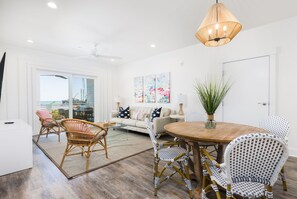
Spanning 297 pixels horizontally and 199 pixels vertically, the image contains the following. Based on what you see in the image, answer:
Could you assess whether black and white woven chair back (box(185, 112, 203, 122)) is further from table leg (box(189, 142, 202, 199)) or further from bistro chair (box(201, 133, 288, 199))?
bistro chair (box(201, 133, 288, 199))

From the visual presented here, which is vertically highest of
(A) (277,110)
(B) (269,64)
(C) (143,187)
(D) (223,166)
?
(B) (269,64)

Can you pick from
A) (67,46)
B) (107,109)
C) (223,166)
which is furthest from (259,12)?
(107,109)

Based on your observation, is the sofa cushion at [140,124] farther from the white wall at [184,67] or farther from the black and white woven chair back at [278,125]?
the black and white woven chair back at [278,125]

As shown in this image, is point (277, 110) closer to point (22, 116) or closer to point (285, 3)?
point (285, 3)

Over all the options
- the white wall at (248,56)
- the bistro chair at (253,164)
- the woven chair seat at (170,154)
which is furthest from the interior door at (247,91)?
the bistro chair at (253,164)

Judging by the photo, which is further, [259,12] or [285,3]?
[259,12]

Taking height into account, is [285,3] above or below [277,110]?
above

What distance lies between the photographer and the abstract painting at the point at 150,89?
519 cm

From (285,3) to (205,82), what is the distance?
2.04 meters

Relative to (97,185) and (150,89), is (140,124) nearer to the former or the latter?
(150,89)

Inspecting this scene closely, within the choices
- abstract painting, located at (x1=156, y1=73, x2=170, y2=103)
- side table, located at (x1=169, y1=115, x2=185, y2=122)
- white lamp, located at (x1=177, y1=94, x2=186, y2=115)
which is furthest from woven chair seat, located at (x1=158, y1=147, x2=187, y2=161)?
abstract painting, located at (x1=156, y1=73, x2=170, y2=103)

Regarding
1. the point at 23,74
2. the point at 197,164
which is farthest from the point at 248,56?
the point at 23,74

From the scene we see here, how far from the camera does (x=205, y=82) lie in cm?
399

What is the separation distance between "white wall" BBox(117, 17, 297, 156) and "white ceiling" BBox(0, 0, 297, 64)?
25cm
